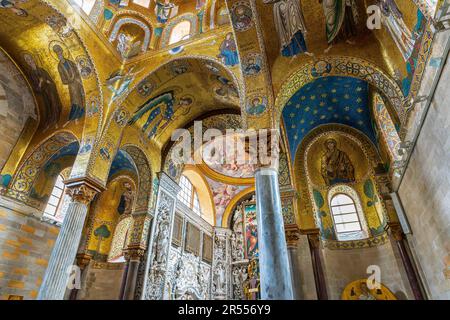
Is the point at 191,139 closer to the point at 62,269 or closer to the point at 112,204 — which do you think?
the point at 112,204

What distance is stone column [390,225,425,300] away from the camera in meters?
6.30

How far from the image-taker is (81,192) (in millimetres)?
6832

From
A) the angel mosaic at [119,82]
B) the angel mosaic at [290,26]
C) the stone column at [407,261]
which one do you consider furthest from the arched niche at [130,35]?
the stone column at [407,261]

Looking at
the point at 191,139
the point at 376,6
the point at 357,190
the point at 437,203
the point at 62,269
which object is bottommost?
the point at 62,269

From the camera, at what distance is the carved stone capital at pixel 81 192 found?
6816 millimetres

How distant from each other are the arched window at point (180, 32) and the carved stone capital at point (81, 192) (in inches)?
225

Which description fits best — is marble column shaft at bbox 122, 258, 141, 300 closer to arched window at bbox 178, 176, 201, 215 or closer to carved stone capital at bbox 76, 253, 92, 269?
carved stone capital at bbox 76, 253, 92, 269

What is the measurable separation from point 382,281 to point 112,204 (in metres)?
10.5

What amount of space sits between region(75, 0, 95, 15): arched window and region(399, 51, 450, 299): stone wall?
31.6ft

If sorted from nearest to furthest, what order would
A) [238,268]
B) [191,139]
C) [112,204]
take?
[191,139] → [112,204] → [238,268]

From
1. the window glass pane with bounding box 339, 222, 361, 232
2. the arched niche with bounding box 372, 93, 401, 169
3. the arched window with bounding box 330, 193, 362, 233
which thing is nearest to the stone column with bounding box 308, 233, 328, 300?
the arched window with bounding box 330, 193, 362, 233

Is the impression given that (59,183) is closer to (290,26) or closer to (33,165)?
(33,165)

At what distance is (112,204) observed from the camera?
1201cm
